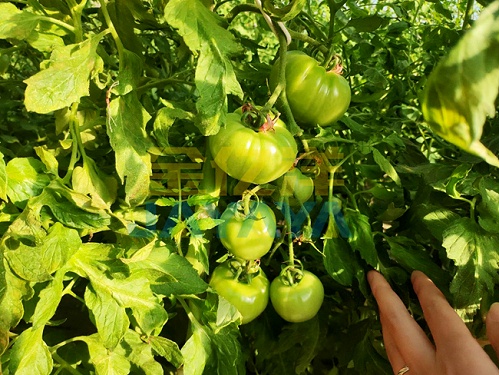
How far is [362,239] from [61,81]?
1.57 ft

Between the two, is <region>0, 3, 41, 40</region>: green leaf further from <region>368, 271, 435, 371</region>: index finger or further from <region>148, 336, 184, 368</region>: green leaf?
<region>368, 271, 435, 371</region>: index finger

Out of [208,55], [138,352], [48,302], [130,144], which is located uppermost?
[208,55]

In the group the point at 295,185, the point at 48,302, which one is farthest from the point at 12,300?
the point at 295,185

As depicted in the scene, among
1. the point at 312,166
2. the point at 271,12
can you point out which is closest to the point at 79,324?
the point at 312,166

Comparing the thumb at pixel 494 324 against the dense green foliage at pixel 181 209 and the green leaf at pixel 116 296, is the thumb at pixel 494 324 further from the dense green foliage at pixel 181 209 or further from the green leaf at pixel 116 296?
the green leaf at pixel 116 296

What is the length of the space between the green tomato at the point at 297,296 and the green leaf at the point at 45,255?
0.32m

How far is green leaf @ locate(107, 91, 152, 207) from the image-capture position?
58 centimetres

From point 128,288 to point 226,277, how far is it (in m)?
0.20

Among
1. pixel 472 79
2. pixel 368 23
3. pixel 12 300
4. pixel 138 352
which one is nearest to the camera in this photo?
pixel 472 79

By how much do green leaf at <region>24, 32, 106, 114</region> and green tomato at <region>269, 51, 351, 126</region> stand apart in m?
0.24

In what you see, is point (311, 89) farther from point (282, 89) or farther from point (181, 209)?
point (181, 209)

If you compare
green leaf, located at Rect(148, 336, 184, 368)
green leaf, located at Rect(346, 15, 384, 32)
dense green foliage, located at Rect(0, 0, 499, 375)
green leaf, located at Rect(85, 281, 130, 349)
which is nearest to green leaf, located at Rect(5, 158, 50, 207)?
dense green foliage, located at Rect(0, 0, 499, 375)

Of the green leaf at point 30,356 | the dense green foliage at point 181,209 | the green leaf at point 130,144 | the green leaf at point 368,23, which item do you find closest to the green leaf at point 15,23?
the dense green foliage at point 181,209

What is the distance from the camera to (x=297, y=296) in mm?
718
